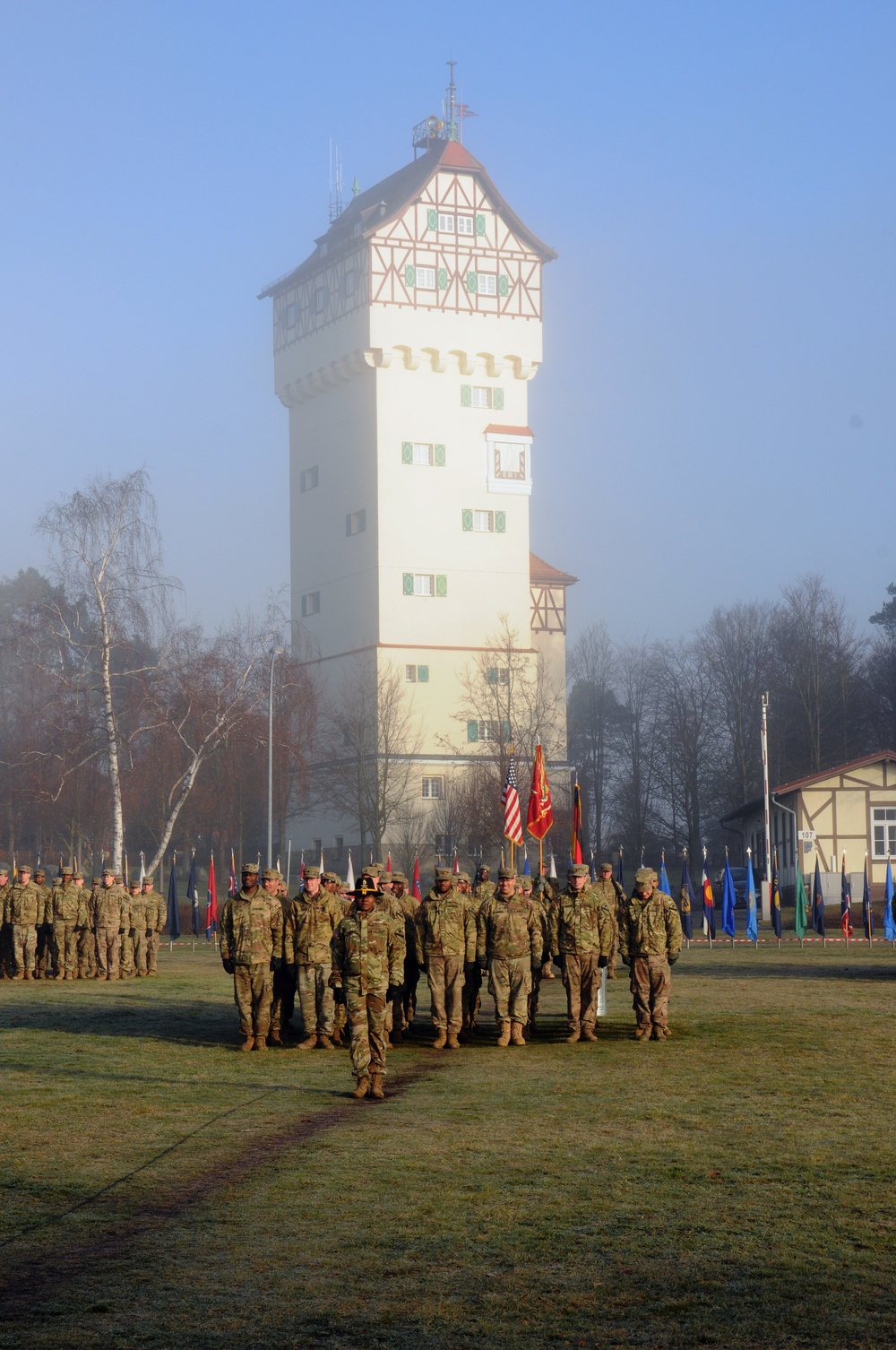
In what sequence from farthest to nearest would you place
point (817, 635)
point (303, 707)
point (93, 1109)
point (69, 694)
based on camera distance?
point (817, 635) → point (303, 707) → point (69, 694) → point (93, 1109)

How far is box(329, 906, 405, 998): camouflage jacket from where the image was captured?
1370 centimetres

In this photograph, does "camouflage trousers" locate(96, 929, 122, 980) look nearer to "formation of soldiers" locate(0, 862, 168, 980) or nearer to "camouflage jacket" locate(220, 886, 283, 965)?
"formation of soldiers" locate(0, 862, 168, 980)

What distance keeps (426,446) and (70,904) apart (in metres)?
51.1

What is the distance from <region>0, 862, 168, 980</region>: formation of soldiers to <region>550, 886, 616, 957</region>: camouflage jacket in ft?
37.5

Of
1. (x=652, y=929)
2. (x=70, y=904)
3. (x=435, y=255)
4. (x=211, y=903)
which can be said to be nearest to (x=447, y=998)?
(x=652, y=929)

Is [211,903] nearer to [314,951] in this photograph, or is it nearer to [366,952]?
[314,951]

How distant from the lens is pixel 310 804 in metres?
76.8

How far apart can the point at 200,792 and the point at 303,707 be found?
294 inches

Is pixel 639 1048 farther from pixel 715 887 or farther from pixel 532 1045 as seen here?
pixel 715 887

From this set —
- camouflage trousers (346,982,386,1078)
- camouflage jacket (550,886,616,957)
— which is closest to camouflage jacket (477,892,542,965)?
camouflage jacket (550,886,616,957)

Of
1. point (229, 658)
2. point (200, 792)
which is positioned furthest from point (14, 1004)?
point (200, 792)

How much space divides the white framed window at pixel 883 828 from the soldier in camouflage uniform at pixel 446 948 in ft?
132

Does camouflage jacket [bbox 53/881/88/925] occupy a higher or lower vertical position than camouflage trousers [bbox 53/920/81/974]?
higher

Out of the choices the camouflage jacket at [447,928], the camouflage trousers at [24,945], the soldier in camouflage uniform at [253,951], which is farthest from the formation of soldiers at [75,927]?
the camouflage jacket at [447,928]
